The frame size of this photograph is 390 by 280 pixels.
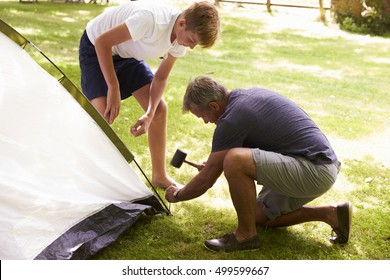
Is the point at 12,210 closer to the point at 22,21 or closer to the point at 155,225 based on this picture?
the point at 155,225

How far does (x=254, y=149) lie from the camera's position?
2.64 metres

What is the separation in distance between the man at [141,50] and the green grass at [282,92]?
0.57m

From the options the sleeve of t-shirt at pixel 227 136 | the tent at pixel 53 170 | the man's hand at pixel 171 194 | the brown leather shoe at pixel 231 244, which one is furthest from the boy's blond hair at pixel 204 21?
the brown leather shoe at pixel 231 244

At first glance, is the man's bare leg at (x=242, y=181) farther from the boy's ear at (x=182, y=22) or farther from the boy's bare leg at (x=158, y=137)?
the boy's bare leg at (x=158, y=137)

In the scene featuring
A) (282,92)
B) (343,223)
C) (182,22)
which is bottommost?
(282,92)

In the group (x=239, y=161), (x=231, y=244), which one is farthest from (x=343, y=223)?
(x=239, y=161)

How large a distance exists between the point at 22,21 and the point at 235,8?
6.78 meters

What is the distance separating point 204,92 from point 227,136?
0.82 feet

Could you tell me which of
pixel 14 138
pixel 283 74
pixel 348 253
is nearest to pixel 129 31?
pixel 14 138

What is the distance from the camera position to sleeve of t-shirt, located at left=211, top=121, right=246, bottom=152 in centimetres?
260

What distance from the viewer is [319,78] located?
24.0 feet

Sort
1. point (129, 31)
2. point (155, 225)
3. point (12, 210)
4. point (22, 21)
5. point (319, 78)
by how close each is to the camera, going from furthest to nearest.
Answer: point (22, 21)
point (319, 78)
point (155, 225)
point (129, 31)
point (12, 210)

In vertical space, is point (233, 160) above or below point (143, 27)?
below

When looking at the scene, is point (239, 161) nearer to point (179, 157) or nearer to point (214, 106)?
point (214, 106)
